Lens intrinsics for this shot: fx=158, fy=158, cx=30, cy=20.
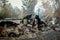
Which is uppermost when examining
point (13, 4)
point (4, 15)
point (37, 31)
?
point (13, 4)

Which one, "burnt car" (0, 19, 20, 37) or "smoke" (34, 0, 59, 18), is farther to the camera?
"smoke" (34, 0, 59, 18)

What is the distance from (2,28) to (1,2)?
37.6 inches

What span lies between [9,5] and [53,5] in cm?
168

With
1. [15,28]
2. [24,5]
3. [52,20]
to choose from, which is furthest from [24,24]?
[52,20]

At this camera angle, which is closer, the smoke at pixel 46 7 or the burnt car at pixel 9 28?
the burnt car at pixel 9 28

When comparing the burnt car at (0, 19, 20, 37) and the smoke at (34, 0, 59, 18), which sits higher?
the smoke at (34, 0, 59, 18)

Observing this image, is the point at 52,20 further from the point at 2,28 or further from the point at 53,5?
the point at 2,28

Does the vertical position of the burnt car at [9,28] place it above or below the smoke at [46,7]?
below

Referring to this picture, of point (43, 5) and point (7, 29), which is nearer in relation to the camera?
point (7, 29)

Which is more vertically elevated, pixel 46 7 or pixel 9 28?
pixel 46 7

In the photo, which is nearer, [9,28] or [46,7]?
[9,28]

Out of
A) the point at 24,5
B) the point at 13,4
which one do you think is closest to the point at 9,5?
the point at 13,4

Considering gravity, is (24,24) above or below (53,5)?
below

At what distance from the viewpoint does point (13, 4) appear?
19.1 feet
